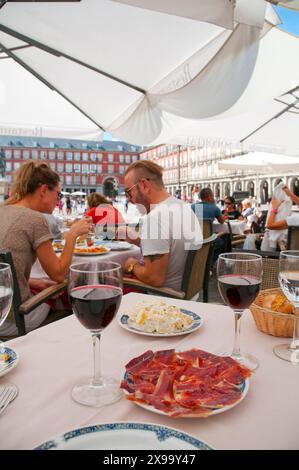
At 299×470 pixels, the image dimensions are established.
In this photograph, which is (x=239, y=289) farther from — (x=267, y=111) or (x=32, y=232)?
(x=267, y=111)

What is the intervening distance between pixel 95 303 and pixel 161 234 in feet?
4.39

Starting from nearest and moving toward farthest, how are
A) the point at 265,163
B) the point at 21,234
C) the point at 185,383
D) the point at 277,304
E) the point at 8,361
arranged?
the point at 185,383 → the point at 8,361 → the point at 277,304 → the point at 21,234 → the point at 265,163

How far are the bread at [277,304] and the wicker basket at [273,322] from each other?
40 mm

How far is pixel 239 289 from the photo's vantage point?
84 cm

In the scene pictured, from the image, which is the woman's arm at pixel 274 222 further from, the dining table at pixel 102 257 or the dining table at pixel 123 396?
the dining table at pixel 123 396

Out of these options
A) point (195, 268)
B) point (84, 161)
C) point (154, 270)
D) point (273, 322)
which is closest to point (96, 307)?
point (273, 322)

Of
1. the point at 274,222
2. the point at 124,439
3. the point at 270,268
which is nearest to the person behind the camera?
the point at 124,439

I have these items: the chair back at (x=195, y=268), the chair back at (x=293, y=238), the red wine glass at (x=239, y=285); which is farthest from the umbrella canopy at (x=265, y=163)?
the red wine glass at (x=239, y=285)

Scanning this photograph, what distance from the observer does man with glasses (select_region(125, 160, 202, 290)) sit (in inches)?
80.4

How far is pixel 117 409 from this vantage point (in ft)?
2.15

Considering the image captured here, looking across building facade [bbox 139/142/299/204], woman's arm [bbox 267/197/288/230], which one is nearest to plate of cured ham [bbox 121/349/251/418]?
woman's arm [bbox 267/197/288/230]

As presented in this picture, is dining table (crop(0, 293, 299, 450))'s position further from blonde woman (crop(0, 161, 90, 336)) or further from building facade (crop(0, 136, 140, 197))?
building facade (crop(0, 136, 140, 197))
